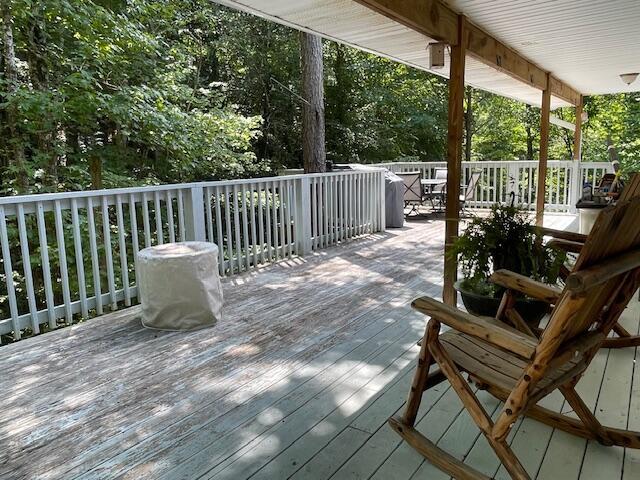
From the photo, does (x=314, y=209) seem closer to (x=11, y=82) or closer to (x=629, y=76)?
(x=11, y=82)

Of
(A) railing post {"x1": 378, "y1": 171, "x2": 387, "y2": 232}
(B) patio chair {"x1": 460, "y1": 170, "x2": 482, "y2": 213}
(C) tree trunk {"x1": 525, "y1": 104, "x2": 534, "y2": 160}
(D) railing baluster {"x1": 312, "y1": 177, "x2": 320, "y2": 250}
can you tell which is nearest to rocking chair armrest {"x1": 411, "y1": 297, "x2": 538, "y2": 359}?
(D) railing baluster {"x1": 312, "y1": 177, "x2": 320, "y2": 250}

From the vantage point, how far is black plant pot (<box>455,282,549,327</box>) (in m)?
2.65

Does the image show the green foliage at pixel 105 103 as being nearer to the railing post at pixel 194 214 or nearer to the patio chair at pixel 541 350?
the railing post at pixel 194 214

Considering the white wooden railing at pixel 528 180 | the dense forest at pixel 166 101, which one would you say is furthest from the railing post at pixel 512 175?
the dense forest at pixel 166 101

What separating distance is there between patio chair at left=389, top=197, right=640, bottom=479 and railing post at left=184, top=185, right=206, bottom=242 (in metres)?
2.96

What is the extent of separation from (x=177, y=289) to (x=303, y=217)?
2.62 m

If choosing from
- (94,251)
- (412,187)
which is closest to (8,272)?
(94,251)

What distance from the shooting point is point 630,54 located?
5473 millimetres

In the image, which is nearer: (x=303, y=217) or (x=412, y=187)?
(x=303, y=217)

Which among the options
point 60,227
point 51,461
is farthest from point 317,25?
point 51,461

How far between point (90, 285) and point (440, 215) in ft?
20.3

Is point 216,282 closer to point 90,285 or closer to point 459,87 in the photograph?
point 459,87

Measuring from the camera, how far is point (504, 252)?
290 cm

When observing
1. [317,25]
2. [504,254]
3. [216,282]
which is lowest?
[216,282]
